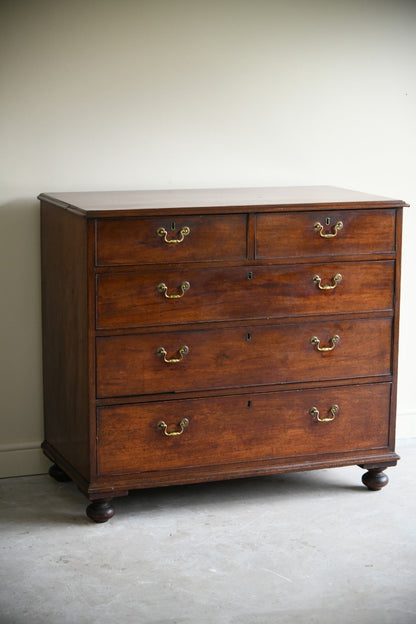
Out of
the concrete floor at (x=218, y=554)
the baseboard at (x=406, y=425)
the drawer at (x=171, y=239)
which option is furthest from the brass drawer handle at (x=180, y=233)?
the baseboard at (x=406, y=425)

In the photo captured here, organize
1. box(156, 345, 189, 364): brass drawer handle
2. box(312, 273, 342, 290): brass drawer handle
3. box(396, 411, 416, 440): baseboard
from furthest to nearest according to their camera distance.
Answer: box(396, 411, 416, 440): baseboard, box(312, 273, 342, 290): brass drawer handle, box(156, 345, 189, 364): brass drawer handle

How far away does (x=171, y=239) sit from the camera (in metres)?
3.21

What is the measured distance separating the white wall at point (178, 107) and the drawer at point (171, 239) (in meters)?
0.61

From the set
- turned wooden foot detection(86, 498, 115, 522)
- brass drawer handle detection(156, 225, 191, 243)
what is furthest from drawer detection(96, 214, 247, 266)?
turned wooden foot detection(86, 498, 115, 522)

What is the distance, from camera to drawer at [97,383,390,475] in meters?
3.27

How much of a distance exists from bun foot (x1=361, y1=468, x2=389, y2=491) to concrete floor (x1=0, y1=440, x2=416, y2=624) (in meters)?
A: 0.03

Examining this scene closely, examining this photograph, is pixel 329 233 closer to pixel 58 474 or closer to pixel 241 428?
pixel 241 428

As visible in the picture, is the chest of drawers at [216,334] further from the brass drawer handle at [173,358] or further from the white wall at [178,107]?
the white wall at [178,107]

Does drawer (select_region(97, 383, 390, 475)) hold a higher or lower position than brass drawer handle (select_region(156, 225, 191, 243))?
lower

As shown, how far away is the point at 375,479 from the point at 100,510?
38.9 inches

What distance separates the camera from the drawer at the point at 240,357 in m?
3.23

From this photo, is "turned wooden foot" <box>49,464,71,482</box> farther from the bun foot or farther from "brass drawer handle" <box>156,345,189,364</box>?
the bun foot

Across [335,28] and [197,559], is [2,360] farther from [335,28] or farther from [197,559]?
[335,28]

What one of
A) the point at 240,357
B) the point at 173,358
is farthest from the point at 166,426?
the point at 240,357
